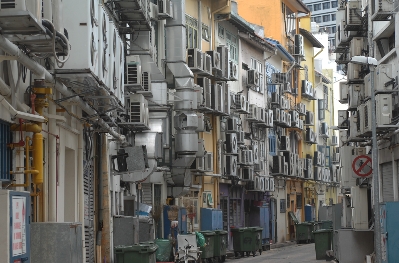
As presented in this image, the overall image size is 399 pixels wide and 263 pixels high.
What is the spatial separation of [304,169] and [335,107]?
2164cm

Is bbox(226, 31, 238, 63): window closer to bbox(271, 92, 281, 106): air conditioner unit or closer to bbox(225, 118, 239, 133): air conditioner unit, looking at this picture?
bbox(225, 118, 239, 133): air conditioner unit

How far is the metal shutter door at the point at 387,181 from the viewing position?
31.0 m

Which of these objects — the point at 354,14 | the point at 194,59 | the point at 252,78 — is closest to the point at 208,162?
the point at 194,59

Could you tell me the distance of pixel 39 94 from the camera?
15562 millimetres

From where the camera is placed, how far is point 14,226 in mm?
12227

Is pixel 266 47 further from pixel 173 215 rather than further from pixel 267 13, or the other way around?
pixel 173 215

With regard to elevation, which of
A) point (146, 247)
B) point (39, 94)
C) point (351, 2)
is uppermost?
point (351, 2)

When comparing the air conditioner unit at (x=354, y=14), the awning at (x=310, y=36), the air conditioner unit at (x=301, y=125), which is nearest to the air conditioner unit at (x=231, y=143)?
the air conditioner unit at (x=354, y=14)

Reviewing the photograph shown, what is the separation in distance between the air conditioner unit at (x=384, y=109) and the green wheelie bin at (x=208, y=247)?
28.7ft

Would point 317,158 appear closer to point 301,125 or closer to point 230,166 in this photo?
point 301,125

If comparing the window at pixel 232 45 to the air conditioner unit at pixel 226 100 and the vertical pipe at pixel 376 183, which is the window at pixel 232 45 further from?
the vertical pipe at pixel 376 183

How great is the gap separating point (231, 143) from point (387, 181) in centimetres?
1520

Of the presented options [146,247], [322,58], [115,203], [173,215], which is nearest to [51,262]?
[146,247]

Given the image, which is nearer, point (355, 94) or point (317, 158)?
point (355, 94)
